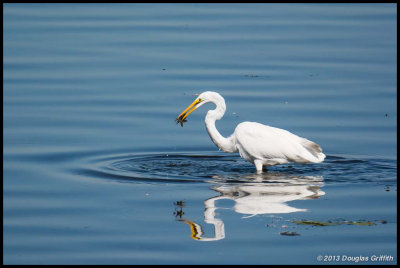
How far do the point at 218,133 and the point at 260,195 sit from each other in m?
2.17

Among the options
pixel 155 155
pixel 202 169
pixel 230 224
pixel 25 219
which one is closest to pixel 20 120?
pixel 155 155

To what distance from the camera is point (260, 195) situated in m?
10.2

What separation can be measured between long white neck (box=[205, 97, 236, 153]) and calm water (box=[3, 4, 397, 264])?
27 centimetres

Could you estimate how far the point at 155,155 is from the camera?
12188mm

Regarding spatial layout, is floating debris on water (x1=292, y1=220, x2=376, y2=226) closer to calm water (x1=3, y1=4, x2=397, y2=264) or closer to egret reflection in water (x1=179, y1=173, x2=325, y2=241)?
calm water (x1=3, y1=4, x2=397, y2=264)

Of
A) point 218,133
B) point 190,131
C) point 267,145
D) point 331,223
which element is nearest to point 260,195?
point 331,223

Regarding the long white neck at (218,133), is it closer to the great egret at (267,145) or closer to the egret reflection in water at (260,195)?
the great egret at (267,145)

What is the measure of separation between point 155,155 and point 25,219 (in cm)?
332

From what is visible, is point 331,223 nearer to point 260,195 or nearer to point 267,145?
point 260,195

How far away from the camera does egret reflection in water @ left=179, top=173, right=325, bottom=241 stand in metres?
9.03

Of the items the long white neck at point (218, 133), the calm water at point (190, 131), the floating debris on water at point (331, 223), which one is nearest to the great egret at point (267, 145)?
the long white neck at point (218, 133)

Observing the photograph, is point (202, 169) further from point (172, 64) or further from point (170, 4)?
point (170, 4)

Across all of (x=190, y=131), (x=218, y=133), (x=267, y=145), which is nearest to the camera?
(x=267, y=145)

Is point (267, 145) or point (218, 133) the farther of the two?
point (218, 133)
